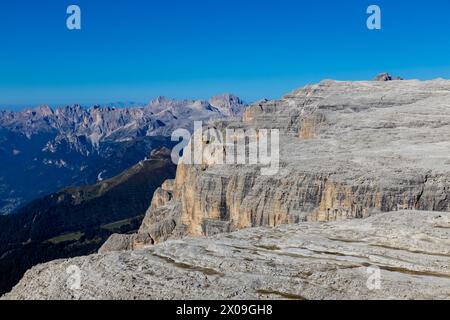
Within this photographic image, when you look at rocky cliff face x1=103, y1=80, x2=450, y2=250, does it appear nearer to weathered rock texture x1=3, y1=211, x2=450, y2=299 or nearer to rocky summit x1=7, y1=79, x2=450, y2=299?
rocky summit x1=7, y1=79, x2=450, y2=299

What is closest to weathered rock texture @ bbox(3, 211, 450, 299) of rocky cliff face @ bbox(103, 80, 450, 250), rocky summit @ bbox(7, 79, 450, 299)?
rocky summit @ bbox(7, 79, 450, 299)

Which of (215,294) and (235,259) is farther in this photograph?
(235,259)

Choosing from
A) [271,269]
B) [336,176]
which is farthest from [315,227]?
[336,176]

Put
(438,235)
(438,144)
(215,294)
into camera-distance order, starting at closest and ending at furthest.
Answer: (215,294)
(438,235)
(438,144)
